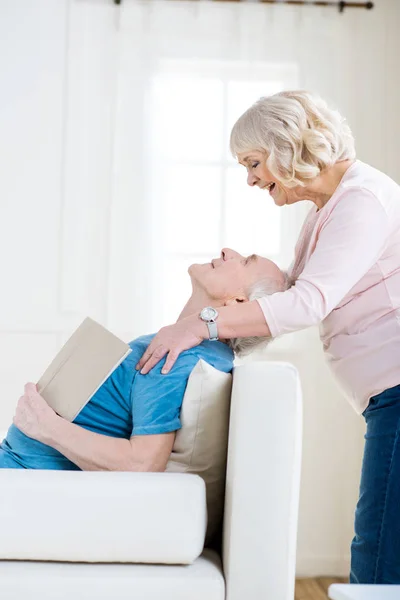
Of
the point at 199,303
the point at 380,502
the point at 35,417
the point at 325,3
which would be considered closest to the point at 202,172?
the point at 325,3

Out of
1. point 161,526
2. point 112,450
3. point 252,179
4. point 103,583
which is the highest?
point 252,179

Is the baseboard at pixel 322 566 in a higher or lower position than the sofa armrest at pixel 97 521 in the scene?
lower

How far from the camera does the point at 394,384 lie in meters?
1.80

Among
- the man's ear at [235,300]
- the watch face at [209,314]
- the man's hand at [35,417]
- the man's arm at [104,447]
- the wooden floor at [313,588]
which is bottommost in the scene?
the wooden floor at [313,588]

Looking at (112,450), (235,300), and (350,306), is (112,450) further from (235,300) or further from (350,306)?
(350,306)

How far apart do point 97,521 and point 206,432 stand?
33 centimetres

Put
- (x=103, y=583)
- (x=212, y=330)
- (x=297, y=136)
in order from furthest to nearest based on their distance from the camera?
(x=297, y=136) < (x=212, y=330) < (x=103, y=583)

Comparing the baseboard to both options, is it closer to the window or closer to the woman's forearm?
the window

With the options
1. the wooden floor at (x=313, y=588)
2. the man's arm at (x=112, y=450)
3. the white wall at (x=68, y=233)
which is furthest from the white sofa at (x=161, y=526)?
the white wall at (x=68, y=233)

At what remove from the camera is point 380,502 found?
5.71 feet

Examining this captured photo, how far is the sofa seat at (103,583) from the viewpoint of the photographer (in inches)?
61.2

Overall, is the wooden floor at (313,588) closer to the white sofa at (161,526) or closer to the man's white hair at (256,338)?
the man's white hair at (256,338)

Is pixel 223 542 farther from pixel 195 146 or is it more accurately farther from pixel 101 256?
pixel 195 146

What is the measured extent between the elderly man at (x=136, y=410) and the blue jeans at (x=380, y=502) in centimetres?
39
